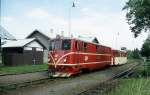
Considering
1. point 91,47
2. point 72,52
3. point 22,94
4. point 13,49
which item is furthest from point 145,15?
point 13,49

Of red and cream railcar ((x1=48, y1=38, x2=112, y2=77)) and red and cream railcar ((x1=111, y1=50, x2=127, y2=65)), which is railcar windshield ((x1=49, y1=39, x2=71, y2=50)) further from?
red and cream railcar ((x1=111, y1=50, x2=127, y2=65))

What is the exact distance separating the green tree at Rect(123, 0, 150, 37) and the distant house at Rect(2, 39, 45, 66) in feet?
54.8

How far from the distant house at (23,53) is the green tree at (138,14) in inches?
658

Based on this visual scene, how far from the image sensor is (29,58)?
4812cm

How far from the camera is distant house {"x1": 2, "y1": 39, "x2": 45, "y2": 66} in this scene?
4472 cm

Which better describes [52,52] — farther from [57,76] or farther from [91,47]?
[91,47]

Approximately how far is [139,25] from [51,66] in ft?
41.5

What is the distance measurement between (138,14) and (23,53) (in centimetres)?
2021

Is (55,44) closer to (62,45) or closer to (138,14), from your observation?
(62,45)

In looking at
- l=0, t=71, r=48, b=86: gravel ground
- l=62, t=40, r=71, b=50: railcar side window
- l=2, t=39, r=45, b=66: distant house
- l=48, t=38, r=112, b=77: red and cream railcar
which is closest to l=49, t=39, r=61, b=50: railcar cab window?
l=48, t=38, r=112, b=77: red and cream railcar

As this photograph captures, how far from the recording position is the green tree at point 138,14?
32062mm

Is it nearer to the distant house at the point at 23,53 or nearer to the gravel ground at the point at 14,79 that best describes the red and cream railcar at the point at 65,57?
the gravel ground at the point at 14,79

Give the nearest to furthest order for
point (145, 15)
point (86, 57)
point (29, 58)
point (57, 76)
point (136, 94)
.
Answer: point (136, 94) < point (57, 76) < point (86, 57) < point (145, 15) < point (29, 58)

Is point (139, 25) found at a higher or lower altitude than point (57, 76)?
higher
